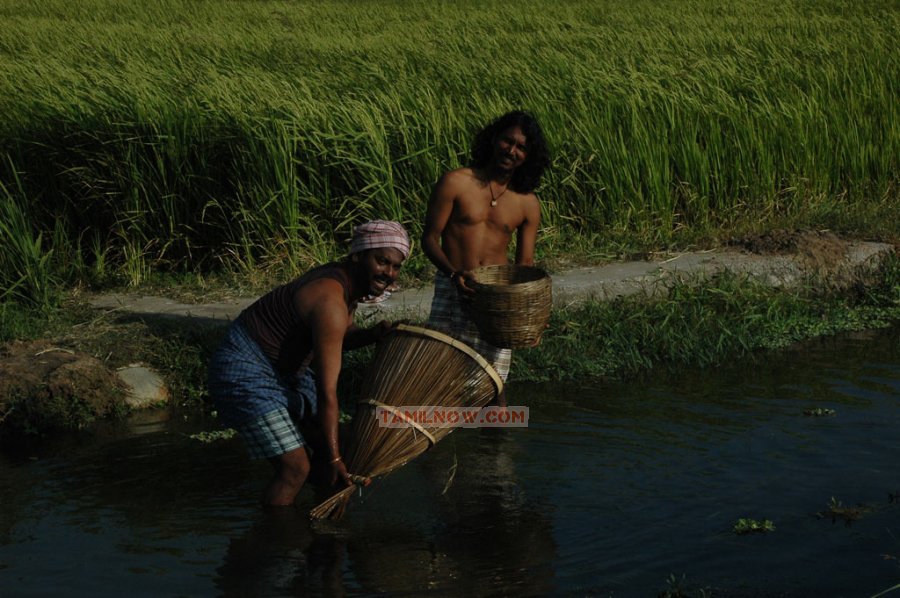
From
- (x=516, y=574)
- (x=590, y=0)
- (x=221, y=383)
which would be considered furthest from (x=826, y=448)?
(x=590, y=0)

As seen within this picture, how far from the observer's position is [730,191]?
8.50 meters

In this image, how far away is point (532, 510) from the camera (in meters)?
4.53

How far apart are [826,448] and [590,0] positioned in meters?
19.9

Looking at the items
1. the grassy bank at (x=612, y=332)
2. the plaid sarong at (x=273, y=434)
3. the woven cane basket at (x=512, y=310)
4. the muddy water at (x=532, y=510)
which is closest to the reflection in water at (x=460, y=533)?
the muddy water at (x=532, y=510)

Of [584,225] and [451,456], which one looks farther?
[584,225]

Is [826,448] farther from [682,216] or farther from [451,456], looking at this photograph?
[682,216]

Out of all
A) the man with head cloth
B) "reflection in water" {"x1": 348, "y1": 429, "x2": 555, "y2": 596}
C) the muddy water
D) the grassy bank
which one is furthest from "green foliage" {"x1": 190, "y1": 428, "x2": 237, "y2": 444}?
the man with head cloth

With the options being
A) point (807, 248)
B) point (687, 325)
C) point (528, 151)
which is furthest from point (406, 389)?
point (807, 248)

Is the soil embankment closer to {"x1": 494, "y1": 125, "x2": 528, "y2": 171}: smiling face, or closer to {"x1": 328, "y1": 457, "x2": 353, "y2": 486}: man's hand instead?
{"x1": 494, "y1": 125, "x2": 528, "y2": 171}: smiling face

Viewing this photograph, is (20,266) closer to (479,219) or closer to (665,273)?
(479,219)

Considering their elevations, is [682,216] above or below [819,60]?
below

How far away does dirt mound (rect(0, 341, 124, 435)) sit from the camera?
5.67m

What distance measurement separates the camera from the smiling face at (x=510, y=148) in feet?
16.2

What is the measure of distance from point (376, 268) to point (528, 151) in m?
1.29
